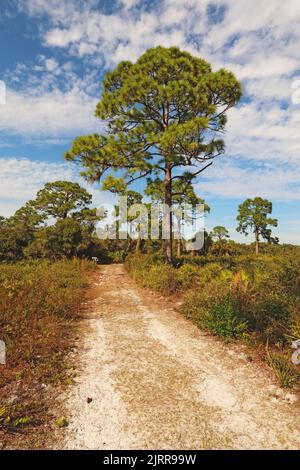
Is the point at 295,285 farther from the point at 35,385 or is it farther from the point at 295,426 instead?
the point at 35,385

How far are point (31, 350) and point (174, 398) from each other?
279 centimetres

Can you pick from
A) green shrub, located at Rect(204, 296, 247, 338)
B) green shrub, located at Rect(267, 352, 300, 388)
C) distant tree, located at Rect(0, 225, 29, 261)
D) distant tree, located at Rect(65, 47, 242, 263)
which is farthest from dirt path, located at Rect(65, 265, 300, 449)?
distant tree, located at Rect(0, 225, 29, 261)

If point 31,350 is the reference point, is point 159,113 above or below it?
above

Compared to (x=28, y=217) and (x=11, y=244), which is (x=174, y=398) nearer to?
(x=11, y=244)

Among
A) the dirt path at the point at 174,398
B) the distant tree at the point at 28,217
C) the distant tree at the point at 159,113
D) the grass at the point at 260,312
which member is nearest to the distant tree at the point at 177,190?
the distant tree at the point at 159,113

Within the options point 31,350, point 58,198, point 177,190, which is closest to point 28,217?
point 58,198

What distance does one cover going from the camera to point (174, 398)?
4.15 m

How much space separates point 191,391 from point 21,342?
3.46m

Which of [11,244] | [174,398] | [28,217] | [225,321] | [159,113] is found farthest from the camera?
[28,217]

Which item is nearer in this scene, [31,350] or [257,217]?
[31,350]

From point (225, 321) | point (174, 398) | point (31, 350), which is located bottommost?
point (174, 398)

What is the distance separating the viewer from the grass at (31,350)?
375 centimetres

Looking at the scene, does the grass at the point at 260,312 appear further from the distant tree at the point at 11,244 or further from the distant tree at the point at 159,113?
the distant tree at the point at 11,244
